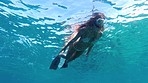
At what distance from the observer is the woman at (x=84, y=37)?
8219mm

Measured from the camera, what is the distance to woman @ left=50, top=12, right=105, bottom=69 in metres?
8.22

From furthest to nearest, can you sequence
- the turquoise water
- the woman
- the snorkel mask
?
the turquoise water
the woman
the snorkel mask

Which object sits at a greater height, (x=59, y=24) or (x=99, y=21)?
(x=99, y=21)

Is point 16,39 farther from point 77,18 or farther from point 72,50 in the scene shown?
point 72,50

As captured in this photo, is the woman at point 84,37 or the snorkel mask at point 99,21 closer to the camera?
the snorkel mask at point 99,21

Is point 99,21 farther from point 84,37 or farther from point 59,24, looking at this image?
point 59,24

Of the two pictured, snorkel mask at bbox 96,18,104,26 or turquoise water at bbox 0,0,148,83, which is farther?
turquoise water at bbox 0,0,148,83

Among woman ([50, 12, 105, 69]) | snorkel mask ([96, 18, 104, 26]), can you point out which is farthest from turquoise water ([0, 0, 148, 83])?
snorkel mask ([96, 18, 104, 26])

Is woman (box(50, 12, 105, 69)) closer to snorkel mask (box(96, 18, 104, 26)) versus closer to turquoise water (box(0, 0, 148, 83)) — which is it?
snorkel mask (box(96, 18, 104, 26))

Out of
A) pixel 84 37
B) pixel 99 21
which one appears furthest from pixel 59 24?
pixel 99 21

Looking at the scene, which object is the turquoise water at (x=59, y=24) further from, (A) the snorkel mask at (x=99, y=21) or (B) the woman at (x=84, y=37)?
(A) the snorkel mask at (x=99, y=21)

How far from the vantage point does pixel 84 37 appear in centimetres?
863

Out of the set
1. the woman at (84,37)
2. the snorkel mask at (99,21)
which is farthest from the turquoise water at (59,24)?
the snorkel mask at (99,21)

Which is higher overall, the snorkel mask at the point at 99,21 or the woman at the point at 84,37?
the snorkel mask at the point at 99,21
